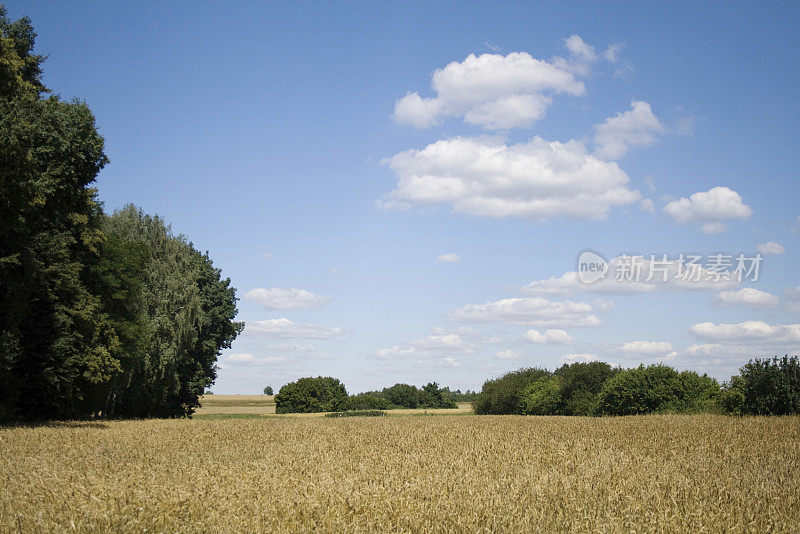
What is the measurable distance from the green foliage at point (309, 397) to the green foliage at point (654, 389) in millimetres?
45034

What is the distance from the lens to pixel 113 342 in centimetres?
2997

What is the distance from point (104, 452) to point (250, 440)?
4.13m

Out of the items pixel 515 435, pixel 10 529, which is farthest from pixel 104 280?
pixel 10 529

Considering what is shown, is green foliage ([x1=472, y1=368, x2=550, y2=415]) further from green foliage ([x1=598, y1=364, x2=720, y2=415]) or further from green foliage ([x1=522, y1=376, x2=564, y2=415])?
green foliage ([x1=598, y1=364, x2=720, y2=415])

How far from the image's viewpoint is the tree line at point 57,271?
2278cm

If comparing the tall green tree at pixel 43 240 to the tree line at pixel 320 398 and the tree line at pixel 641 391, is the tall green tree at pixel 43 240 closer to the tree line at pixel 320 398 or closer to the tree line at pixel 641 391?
the tree line at pixel 641 391

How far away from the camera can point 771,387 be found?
31000 mm

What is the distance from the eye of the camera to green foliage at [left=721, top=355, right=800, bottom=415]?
99.2ft

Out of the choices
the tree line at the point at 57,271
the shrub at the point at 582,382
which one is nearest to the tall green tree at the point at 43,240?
the tree line at the point at 57,271

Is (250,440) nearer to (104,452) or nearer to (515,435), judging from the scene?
(104,452)

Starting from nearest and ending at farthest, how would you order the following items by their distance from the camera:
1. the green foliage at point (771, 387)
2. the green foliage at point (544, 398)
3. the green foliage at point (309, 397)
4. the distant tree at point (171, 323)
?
the green foliage at point (771, 387), the distant tree at point (171, 323), the green foliage at point (544, 398), the green foliage at point (309, 397)

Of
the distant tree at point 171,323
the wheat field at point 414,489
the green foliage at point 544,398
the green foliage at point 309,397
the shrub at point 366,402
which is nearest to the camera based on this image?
the wheat field at point 414,489

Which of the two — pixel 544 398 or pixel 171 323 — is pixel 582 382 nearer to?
pixel 544 398

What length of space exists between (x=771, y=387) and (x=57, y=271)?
36.6m
